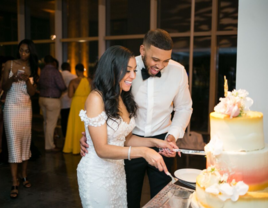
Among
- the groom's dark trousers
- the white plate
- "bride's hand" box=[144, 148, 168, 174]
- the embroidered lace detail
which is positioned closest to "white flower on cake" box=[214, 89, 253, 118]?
"bride's hand" box=[144, 148, 168, 174]

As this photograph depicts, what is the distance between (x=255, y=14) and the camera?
1879mm

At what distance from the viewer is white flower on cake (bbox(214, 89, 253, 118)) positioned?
1315 millimetres

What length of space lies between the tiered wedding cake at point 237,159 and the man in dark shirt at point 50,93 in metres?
4.44

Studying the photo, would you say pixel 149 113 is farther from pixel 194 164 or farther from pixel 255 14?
pixel 194 164

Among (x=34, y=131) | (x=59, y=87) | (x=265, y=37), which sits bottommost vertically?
(x=34, y=131)

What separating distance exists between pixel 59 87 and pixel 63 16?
138 inches

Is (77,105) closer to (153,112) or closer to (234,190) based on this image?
(153,112)

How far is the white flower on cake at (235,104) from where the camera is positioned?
131 centimetres

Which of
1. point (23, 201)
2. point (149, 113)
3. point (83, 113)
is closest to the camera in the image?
point (83, 113)

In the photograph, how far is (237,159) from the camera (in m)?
1.33

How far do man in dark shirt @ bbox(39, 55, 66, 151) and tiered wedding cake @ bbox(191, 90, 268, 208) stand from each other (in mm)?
4441

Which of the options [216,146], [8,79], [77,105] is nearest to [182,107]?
[216,146]

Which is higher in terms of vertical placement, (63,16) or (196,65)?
(63,16)

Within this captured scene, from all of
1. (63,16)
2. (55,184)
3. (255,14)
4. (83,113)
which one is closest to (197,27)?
(63,16)
